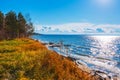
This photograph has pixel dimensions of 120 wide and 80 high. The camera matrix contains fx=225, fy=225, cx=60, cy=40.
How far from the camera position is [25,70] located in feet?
57.3

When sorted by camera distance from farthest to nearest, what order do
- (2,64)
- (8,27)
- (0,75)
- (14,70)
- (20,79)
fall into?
(8,27) → (2,64) → (14,70) → (0,75) → (20,79)

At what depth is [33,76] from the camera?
16672 millimetres

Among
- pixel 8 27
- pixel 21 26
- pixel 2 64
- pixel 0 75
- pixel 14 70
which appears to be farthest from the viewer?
pixel 21 26

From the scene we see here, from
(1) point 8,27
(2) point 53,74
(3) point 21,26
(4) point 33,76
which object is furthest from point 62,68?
(3) point 21,26

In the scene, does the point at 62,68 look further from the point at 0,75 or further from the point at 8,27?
the point at 8,27

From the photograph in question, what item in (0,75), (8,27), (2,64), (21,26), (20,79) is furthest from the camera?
(21,26)

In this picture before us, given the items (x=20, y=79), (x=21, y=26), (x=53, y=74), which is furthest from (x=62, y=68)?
(x=21, y=26)

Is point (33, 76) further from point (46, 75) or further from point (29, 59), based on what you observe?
point (29, 59)

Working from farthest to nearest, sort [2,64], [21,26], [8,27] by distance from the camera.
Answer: [21,26] → [8,27] → [2,64]

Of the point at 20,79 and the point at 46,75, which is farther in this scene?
the point at 46,75

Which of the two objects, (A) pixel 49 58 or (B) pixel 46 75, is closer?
(B) pixel 46 75

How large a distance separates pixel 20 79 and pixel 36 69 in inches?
96.1

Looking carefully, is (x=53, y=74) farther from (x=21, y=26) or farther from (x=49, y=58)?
(x=21, y=26)

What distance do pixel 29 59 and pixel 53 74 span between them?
3.53 m
